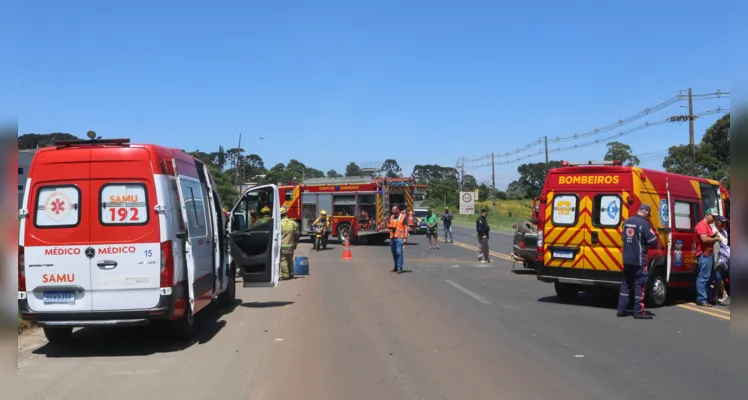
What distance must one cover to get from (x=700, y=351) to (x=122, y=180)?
24.8ft

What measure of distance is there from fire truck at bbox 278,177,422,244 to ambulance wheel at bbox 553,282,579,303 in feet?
56.4

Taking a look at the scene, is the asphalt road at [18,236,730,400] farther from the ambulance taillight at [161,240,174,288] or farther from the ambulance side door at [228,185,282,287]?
the ambulance taillight at [161,240,174,288]

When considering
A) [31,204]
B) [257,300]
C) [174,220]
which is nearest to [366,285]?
[257,300]

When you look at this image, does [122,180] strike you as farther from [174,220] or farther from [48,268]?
[48,268]

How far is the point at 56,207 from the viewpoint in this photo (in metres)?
7.75

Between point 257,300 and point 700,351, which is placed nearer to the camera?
point 700,351

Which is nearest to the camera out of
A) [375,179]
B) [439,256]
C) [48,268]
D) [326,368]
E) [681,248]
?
[326,368]

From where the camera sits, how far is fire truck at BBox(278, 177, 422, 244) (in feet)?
97.9

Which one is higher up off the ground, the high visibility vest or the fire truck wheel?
the high visibility vest

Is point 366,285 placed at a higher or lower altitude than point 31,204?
lower

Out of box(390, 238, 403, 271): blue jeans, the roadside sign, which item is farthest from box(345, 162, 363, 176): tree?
box(390, 238, 403, 271): blue jeans

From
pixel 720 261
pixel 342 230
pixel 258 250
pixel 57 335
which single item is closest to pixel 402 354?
pixel 57 335

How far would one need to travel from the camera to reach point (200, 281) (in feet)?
29.3

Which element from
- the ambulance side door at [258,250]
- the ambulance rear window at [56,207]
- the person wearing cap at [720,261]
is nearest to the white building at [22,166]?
the ambulance rear window at [56,207]
